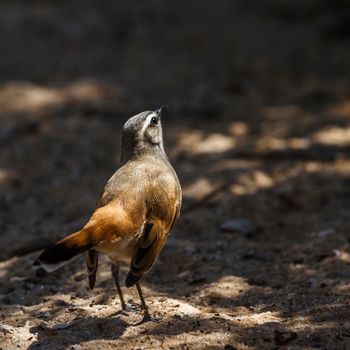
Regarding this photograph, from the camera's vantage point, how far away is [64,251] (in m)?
4.85

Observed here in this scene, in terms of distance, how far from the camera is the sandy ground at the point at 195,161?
5617 millimetres

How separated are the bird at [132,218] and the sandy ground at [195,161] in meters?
0.46

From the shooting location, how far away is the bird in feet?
16.6

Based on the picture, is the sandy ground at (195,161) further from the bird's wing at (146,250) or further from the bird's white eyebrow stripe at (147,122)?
the bird's white eyebrow stripe at (147,122)

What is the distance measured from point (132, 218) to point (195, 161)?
395cm

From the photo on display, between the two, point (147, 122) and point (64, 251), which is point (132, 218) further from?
point (147, 122)

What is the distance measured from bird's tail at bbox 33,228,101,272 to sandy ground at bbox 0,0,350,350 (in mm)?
602

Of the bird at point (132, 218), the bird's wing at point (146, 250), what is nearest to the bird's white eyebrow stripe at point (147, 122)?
the bird at point (132, 218)

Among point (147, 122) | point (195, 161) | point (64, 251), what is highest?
point (147, 122)

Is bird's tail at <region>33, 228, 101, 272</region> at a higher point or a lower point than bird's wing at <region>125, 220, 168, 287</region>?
higher

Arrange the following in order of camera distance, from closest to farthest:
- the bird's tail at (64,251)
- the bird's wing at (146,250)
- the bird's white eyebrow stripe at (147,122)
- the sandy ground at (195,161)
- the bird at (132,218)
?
the bird's tail at (64,251) < the bird at (132,218) < the bird's wing at (146,250) < the sandy ground at (195,161) < the bird's white eyebrow stripe at (147,122)

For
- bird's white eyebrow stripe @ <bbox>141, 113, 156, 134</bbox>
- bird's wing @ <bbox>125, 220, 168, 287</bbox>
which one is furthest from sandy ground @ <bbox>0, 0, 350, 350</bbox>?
bird's white eyebrow stripe @ <bbox>141, 113, 156, 134</bbox>

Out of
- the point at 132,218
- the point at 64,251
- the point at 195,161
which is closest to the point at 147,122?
the point at 132,218

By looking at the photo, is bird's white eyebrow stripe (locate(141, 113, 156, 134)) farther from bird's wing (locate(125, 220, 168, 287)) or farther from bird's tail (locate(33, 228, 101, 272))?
bird's tail (locate(33, 228, 101, 272))
